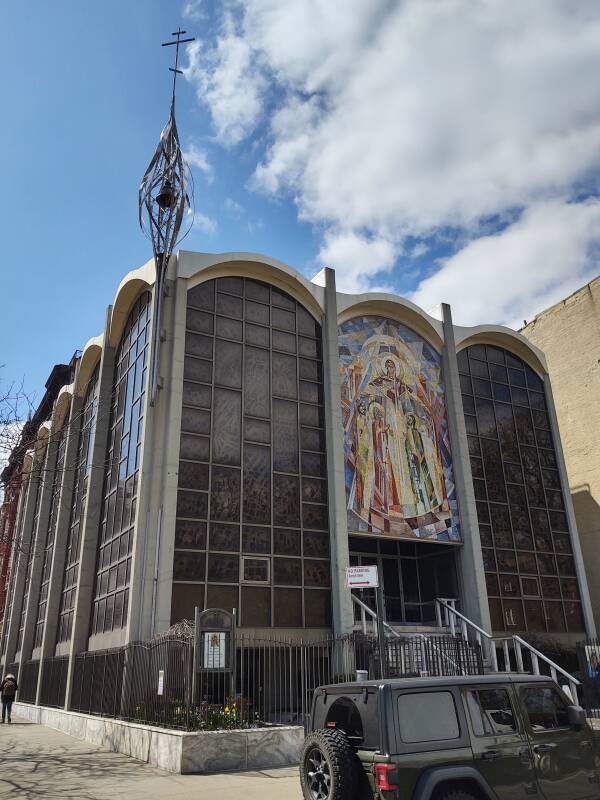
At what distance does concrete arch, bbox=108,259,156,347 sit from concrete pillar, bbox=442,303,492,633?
12.3 metres

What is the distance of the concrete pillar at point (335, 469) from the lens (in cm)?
1984

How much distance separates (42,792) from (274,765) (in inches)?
155

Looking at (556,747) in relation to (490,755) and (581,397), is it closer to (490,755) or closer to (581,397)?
(490,755)

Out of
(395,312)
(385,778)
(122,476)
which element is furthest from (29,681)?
(385,778)

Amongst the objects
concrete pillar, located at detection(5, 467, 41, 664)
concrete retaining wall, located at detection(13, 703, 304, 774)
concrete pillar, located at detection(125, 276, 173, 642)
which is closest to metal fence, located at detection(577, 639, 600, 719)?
concrete retaining wall, located at detection(13, 703, 304, 774)

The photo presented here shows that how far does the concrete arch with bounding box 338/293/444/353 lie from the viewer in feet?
81.8

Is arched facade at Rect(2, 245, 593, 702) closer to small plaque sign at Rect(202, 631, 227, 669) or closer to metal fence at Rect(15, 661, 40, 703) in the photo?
metal fence at Rect(15, 661, 40, 703)

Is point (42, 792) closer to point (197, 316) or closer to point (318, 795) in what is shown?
point (318, 795)

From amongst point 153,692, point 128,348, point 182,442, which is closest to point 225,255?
point 128,348

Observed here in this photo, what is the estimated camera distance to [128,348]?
24.3m

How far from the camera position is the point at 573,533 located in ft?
88.7

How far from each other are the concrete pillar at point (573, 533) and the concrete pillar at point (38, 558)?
21914 mm

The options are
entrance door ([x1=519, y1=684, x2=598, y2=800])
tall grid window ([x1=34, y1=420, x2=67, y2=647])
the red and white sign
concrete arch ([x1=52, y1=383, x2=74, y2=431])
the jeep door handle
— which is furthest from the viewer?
concrete arch ([x1=52, y1=383, x2=74, y2=431])

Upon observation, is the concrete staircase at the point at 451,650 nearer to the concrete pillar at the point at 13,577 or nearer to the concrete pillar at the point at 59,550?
the concrete pillar at the point at 59,550
